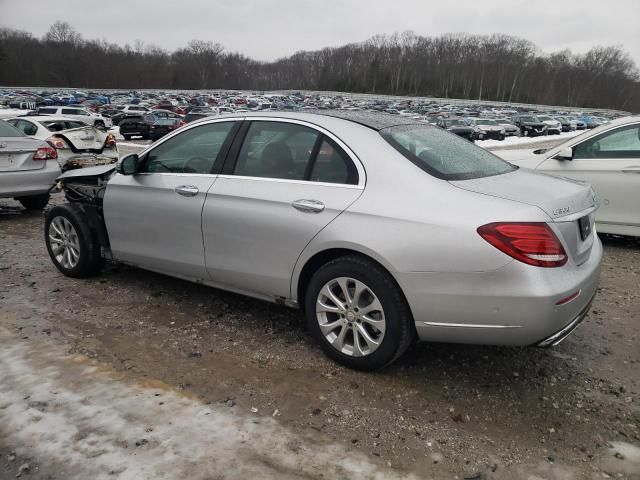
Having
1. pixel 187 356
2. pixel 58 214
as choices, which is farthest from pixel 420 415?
pixel 58 214

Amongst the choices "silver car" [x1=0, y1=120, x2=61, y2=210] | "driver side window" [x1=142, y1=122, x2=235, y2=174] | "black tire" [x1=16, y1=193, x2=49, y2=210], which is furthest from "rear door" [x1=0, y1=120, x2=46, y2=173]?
"driver side window" [x1=142, y1=122, x2=235, y2=174]

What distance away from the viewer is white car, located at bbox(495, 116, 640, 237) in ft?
20.0

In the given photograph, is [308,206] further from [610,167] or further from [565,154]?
[610,167]

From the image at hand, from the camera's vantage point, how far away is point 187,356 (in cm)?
354

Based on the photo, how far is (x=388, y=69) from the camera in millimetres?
146125

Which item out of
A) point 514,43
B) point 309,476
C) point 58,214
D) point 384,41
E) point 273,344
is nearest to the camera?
point 309,476

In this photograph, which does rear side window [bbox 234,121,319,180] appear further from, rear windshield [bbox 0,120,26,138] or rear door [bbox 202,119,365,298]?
rear windshield [bbox 0,120,26,138]

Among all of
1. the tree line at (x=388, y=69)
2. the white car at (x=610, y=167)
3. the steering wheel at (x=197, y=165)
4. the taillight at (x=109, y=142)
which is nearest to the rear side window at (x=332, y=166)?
the steering wheel at (x=197, y=165)

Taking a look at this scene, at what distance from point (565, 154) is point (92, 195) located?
17.4 ft

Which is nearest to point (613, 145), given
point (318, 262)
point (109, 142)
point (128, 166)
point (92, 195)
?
point (318, 262)

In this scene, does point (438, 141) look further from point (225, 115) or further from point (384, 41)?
point (384, 41)

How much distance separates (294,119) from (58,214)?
2.69 m

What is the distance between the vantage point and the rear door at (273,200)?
329 cm

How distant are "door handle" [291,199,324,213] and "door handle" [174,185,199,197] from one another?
91cm
